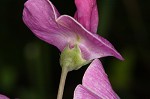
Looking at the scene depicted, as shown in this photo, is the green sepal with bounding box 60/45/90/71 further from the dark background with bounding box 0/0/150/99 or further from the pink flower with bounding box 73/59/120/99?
the dark background with bounding box 0/0/150/99

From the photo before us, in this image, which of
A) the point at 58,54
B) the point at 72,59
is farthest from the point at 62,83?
the point at 58,54

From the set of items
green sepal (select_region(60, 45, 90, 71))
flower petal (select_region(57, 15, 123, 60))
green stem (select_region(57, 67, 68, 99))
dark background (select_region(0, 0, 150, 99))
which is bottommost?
dark background (select_region(0, 0, 150, 99))

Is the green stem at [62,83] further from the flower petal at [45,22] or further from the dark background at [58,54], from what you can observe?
the dark background at [58,54]

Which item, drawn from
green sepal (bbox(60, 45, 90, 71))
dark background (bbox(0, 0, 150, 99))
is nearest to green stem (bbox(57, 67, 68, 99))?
green sepal (bbox(60, 45, 90, 71))

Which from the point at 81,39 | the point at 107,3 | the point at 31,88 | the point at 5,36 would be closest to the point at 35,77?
the point at 31,88

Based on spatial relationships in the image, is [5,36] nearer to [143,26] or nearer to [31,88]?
[31,88]

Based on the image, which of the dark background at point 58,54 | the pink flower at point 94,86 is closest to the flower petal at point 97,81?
the pink flower at point 94,86

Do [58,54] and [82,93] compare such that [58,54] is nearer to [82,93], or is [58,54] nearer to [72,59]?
[72,59]
